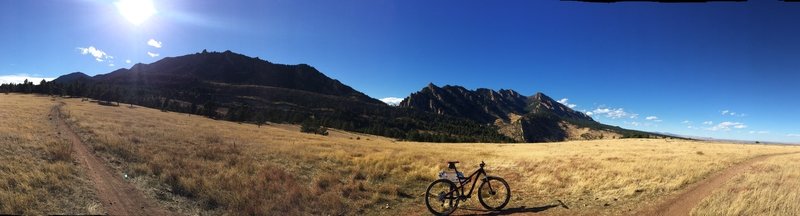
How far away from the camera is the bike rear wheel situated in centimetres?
1401

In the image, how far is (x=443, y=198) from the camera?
46.1 ft

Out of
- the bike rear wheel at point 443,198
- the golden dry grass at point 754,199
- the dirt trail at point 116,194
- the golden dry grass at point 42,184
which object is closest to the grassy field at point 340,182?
the dirt trail at point 116,194

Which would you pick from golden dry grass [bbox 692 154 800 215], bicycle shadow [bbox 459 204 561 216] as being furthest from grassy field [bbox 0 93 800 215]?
golden dry grass [bbox 692 154 800 215]

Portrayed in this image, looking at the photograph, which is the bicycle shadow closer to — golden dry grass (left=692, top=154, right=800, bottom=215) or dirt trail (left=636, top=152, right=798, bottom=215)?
dirt trail (left=636, top=152, right=798, bottom=215)

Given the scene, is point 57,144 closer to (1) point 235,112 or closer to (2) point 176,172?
(2) point 176,172

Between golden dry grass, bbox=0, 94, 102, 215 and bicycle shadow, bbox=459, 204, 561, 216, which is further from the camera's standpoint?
bicycle shadow, bbox=459, 204, 561, 216

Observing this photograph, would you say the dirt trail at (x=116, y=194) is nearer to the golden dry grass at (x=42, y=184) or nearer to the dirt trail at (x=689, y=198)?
the golden dry grass at (x=42, y=184)

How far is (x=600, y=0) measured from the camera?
11.3 feet

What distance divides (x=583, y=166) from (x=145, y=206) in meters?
21.2

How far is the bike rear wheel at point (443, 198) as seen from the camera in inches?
551

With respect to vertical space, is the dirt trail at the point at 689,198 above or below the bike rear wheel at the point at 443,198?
above

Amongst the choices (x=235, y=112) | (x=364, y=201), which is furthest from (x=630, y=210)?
(x=235, y=112)

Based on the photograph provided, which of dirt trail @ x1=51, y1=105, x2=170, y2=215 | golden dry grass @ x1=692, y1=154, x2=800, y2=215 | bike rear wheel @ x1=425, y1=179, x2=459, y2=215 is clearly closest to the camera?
dirt trail @ x1=51, y1=105, x2=170, y2=215

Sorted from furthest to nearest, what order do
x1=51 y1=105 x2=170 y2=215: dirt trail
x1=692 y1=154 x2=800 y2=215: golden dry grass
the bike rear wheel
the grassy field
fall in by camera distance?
1. the bike rear wheel
2. the grassy field
3. x1=692 y1=154 x2=800 y2=215: golden dry grass
4. x1=51 y1=105 x2=170 y2=215: dirt trail
